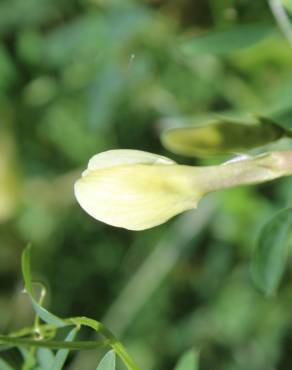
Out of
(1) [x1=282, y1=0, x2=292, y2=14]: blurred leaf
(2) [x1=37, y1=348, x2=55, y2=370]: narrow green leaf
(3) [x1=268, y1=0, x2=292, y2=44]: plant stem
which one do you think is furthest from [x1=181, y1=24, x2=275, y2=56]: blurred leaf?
(2) [x1=37, y1=348, x2=55, y2=370]: narrow green leaf

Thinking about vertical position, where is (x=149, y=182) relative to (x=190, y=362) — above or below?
above

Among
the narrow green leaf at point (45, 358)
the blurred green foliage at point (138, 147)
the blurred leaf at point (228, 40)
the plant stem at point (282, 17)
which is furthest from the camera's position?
the blurred green foliage at point (138, 147)

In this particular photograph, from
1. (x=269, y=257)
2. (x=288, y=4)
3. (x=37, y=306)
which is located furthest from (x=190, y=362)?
(x=288, y=4)

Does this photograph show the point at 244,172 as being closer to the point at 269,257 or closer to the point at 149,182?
the point at 149,182

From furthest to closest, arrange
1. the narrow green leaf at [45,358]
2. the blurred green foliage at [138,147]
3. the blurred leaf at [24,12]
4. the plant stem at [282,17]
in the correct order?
the blurred leaf at [24,12], the blurred green foliage at [138,147], the plant stem at [282,17], the narrow green leaf at [45,358]

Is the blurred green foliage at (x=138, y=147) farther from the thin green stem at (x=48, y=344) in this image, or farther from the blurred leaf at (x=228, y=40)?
the thin green stem at (x=48, y=344)

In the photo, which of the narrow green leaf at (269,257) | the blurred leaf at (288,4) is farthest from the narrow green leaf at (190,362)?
the blurred leaf at (288,4)

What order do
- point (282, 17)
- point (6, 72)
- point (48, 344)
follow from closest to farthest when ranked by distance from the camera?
point (48, 344) < point (282, 17) < point (6, 72)
